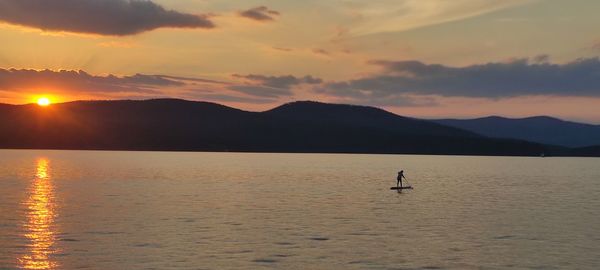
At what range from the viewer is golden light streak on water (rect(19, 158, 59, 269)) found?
116ft

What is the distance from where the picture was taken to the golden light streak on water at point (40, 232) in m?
35.4

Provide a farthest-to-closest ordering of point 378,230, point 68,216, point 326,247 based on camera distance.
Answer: point 68,216, point 378,230, point 326,247

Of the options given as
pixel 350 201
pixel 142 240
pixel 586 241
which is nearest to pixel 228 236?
pixel 142 240

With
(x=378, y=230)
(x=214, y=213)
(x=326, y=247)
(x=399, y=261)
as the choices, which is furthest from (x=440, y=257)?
(x=214, y=213)

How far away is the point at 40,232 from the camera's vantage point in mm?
46500

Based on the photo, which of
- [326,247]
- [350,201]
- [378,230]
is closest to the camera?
[326,247]

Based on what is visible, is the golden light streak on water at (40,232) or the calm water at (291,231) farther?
the calm water at (291,231)

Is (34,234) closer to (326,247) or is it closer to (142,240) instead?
(142,240)

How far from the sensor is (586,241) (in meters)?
45.1

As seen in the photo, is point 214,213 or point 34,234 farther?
point 214,213

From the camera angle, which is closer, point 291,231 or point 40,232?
point 40,232

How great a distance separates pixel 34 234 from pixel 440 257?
2711cm

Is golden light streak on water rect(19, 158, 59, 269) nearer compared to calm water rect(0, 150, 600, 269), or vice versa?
golden light streak on water rect(19, 158, 59, 269)

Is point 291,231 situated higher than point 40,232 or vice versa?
point 291,231
